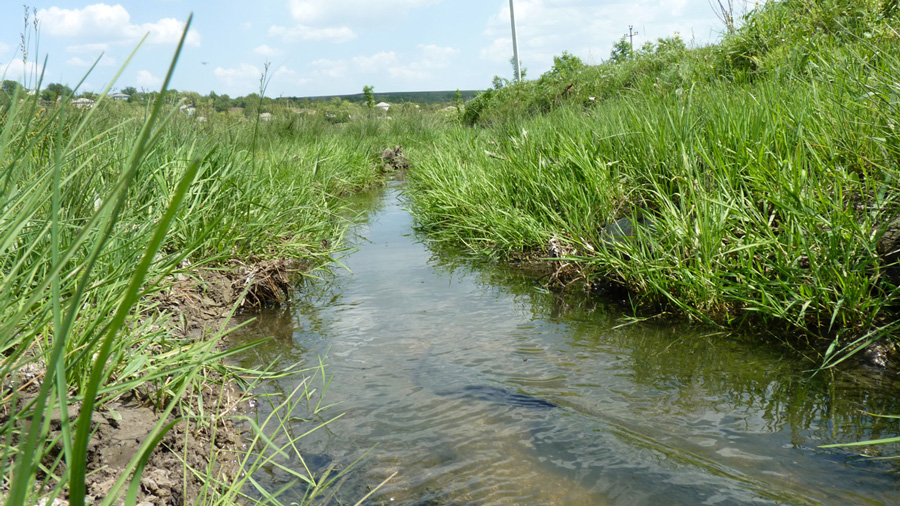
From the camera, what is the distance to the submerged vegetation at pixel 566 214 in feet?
5.24

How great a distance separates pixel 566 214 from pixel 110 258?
3.09 metres

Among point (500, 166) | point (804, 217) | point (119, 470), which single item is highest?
point (500, 166)

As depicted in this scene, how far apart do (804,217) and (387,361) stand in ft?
6.87

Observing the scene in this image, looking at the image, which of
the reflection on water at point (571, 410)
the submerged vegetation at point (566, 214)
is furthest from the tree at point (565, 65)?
the reflection on water at point (571, 410)

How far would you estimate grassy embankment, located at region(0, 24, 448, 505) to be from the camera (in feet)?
1.92

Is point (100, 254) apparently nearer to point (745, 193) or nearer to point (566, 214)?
point (566, 214)

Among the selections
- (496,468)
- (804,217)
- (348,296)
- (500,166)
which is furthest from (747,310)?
(500,166)

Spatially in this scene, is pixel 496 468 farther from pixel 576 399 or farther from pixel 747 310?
pixel 747 310

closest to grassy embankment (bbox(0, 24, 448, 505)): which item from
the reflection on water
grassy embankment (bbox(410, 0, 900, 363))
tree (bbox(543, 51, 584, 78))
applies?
the reflection on water

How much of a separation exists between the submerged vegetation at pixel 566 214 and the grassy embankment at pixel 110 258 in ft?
0.04

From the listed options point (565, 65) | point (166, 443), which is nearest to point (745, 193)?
point (166, 443)

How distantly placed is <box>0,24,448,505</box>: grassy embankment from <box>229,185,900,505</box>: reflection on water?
0.45m

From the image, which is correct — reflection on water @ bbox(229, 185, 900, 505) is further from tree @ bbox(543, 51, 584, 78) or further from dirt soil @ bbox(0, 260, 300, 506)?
tree @ bbox(543, 51, 584, 78)

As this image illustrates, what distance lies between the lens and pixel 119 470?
174 cm
